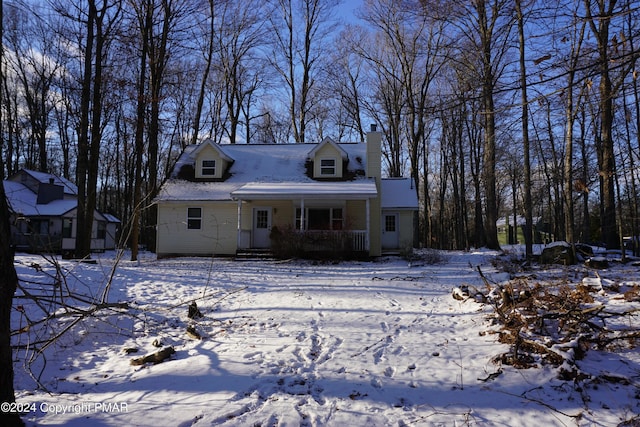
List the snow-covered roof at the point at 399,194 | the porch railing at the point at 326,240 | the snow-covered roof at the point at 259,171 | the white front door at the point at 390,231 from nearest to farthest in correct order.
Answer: the porch railing at the point at 326,240
the snow-covered roof at the point at 259,171
the snow-covered roof at the point at 399,194
the white front door at the point at 390,231

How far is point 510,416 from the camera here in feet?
11.4

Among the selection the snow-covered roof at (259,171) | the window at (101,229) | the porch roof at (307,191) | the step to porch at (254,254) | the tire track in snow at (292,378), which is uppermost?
the snow-covered roof at (259,171)

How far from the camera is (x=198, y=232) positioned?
18.0 metres

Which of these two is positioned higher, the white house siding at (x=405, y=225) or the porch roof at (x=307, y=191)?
the porch roof at (x=307, y=191)

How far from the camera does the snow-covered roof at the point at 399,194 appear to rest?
63.4ft

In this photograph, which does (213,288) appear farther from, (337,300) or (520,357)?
(520,357)

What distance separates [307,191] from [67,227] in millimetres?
19609

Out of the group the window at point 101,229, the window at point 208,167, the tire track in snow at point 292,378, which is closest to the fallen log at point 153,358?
the tire track in snow at point 292,378

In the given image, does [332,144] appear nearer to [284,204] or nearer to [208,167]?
[284,204]

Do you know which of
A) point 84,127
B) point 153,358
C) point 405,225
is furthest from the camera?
point 405,225

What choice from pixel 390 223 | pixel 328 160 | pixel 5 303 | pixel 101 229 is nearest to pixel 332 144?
pixel 328 160

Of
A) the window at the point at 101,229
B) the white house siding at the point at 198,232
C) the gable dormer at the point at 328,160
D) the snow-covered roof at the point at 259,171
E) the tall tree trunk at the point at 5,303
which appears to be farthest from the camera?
the window at the point at 101,229

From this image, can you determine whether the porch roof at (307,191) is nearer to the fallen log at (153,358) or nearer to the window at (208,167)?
the window at (208,167)

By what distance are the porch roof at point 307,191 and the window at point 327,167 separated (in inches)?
59.1
